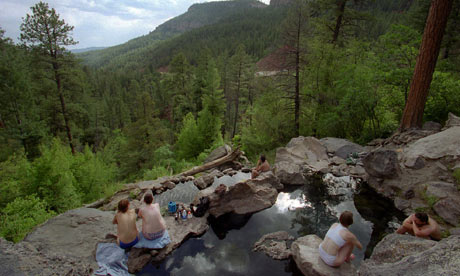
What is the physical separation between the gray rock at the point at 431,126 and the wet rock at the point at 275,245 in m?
8.31

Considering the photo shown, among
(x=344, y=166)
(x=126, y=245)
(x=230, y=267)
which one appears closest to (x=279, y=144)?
(x=344, y=166)

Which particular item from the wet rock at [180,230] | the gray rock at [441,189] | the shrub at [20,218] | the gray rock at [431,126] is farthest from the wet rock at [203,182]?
the gray rock at [431,126]

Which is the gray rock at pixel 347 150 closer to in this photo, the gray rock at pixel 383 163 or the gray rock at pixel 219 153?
the gray rock at pixel 383 163

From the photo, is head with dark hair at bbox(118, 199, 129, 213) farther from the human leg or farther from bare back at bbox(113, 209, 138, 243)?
the human leg

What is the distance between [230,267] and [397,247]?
12.4 ft

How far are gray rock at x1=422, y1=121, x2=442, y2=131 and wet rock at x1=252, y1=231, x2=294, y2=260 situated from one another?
831 cm

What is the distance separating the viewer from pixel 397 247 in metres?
4.35

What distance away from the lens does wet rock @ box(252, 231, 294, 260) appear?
5781 millimetres

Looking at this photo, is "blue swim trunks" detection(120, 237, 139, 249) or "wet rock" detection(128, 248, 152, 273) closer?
"wet rock" detection(128, 248, 152, 273)

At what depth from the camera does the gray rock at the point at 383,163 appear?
792 centimetres

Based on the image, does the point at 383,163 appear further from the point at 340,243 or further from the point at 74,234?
the point at 74,234

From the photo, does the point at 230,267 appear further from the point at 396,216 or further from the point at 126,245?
the point at 396,216

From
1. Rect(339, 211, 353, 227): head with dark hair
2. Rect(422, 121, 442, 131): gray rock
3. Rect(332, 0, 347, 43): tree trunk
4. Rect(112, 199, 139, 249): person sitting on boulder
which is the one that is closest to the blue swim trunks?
Rect(112, 199, 139, 249): person sitting on boulder

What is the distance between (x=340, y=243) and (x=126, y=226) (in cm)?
507
